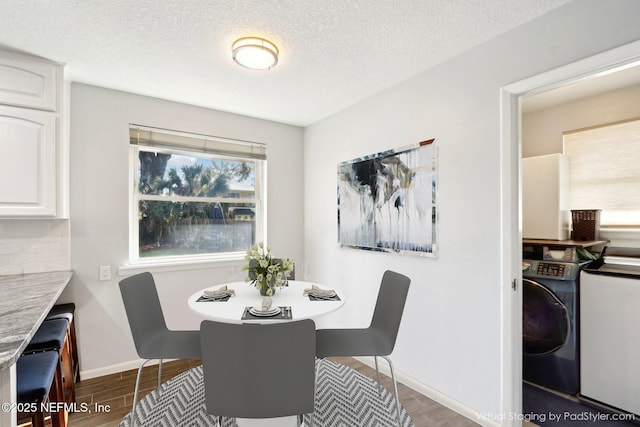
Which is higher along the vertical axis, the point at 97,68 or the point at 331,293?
the point at 97,68

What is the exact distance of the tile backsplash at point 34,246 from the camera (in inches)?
91.4

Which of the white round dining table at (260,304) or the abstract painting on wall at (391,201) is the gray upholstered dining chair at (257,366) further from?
the abstract painting on wall at (391,201)

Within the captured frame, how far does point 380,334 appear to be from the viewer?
6.56ft

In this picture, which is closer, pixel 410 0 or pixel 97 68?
pixel 410 0

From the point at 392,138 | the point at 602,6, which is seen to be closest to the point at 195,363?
the point at 392,138

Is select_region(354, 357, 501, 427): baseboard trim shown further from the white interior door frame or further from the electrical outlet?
the electrical outlet

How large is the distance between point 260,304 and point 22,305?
1227 mm

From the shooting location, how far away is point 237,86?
8.59 feet

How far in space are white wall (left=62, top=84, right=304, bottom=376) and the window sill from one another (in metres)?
0.04

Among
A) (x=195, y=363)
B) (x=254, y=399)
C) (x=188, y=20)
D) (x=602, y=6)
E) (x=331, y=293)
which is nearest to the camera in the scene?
(x=254, y=399)

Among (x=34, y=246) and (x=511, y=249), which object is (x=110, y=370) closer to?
(x=34, y=246)

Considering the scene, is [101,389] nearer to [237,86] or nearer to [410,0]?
[237,86]

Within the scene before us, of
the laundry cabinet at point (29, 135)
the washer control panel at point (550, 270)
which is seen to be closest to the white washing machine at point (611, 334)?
the washer control panel at point (550, 270)

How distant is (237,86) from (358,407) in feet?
8.61
